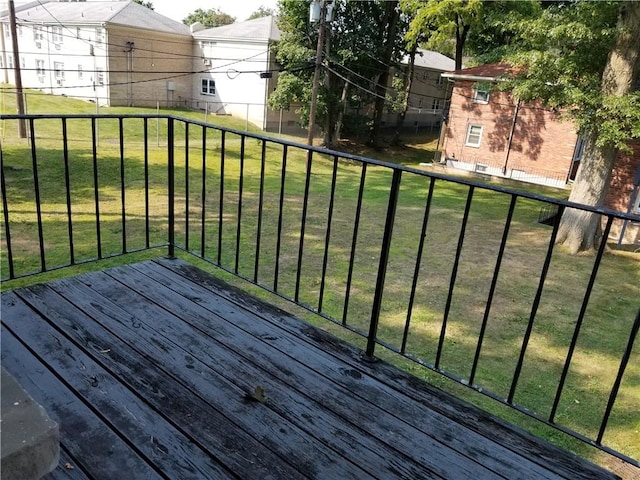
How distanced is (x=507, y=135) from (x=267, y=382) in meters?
18.4

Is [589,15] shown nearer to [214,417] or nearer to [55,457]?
[214,417]

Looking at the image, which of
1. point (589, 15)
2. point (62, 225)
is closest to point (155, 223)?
point (62, 225)

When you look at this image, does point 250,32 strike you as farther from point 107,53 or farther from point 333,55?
point 107,53

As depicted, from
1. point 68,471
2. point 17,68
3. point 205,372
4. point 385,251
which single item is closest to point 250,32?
point 17,68

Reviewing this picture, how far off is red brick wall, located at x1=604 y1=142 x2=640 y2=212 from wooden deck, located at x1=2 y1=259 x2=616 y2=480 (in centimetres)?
1295

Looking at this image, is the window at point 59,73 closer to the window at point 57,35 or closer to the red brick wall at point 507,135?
the window at point 57,35

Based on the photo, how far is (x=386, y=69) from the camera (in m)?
21.0

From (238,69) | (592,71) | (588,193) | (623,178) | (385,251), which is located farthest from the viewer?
(238,69)

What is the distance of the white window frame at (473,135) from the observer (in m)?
19.0

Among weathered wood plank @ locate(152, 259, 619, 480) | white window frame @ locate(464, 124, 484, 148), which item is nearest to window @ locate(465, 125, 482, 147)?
white window frame @ locate(464, 124, 484, 148)

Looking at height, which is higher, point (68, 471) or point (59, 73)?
point (59, 73)

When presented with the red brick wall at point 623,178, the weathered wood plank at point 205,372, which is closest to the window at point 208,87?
the red brick wall at point 623,178

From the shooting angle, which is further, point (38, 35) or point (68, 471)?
point (38, 35)

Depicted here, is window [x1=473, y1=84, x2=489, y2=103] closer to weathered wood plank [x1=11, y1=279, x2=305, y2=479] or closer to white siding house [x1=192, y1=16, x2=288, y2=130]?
white siding house [x1=192, y1=16, x2=288, y2=130]
